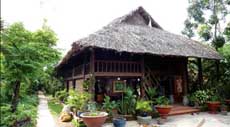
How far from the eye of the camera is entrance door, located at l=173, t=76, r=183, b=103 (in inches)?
540

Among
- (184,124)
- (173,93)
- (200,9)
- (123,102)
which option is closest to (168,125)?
(184,124)

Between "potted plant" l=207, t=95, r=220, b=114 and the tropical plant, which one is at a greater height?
the tropical plant

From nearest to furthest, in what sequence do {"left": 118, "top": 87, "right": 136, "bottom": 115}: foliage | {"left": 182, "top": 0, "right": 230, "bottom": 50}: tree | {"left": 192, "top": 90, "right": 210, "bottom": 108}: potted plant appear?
{"left": 118, "top": 87, "right": 136, "bottom": 115}: foliage < {"left": 192, "top": 90, "right": 210, "bottom": 108}: potted plant < {"left": 182, "top": 0, "right": 230, "bottom": 50}: tree

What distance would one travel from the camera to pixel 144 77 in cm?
1127

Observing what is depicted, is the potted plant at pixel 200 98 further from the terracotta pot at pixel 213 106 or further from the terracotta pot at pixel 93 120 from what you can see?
the terracotta pot at pixel 93 120

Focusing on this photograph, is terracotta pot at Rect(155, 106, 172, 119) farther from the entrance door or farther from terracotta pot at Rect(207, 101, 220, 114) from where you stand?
the entrance door

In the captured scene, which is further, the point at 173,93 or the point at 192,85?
the point at 192,85

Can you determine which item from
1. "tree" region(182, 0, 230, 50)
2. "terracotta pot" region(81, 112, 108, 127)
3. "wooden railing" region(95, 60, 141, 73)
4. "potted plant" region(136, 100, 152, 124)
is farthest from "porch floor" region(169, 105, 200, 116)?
"tree" region(182, 0, 230, 50)

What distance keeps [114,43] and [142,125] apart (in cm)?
349

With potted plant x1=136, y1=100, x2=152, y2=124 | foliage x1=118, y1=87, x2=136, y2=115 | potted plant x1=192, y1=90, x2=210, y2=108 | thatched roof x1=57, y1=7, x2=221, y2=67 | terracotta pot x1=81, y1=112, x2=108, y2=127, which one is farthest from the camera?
potted plant x1=192, y1=90, x2=210, y2=108

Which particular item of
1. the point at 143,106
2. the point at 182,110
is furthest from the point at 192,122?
the point at 143,106

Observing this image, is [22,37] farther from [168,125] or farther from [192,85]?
[192,85]

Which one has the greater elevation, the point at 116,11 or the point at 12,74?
the point at 116,11

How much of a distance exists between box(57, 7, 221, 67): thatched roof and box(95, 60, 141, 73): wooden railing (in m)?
0.91
